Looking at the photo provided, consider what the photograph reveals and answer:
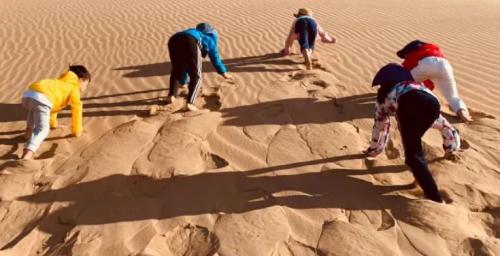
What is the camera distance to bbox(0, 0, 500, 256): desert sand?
306 cm

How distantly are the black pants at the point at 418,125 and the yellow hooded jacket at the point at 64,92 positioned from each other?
3157 mm

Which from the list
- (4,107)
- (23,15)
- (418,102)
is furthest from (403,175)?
(23,15)

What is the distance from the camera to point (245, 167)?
3875 millimetres

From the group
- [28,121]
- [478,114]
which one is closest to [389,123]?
[478,114]

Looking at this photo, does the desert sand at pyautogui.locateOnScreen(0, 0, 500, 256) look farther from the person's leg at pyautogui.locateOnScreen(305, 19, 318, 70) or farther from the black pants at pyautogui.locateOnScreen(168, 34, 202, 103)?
the black pants at pyautogui.locateOnScreen(168, 34, 202, 103)

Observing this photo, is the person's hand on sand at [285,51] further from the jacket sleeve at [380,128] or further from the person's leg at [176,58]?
the jacket sleeve at [380,128]

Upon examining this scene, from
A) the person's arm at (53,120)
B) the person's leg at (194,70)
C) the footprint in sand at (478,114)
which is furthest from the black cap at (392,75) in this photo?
the person's arm at (53,120)

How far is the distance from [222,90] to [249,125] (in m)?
1.12

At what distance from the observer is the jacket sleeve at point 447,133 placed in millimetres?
3670

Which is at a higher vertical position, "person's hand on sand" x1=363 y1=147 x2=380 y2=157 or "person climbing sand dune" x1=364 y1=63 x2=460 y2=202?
"person climbing sand dune" x1=364 y1=63 x2=460 y2=202

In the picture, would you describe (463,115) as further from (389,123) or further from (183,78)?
(183,78)

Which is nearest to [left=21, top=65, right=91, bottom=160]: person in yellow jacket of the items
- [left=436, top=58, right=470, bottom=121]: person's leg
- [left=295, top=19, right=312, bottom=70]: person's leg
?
[left=295, top=19, right=312, bottom=70]: person's leg

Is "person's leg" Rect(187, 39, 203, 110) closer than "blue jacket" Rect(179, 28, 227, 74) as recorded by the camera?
Yes

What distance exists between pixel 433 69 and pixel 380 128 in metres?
1.29
